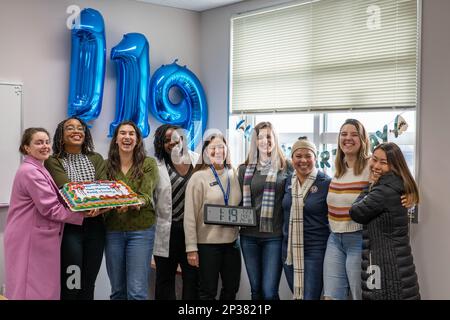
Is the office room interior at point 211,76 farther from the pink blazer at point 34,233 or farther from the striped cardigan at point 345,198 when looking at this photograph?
the pink blazer at point 34,233

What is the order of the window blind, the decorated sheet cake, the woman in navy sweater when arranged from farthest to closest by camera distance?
the window blind
the woman in navy sweater
the decorated sheet cake

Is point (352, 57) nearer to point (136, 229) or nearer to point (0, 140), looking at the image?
point (136, 229)

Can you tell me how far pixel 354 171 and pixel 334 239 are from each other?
0.40 m

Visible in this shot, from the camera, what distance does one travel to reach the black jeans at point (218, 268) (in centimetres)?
323

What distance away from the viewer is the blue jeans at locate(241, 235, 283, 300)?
3238mm

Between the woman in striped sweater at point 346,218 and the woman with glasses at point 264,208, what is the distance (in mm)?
315

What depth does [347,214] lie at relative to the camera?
2.99m

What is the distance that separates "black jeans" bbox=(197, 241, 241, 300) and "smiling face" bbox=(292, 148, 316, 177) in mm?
612

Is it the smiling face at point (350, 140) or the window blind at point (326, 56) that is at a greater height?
the window blind at point (326, 56)

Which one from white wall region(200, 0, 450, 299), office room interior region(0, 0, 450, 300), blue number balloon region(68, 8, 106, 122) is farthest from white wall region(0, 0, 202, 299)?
white wall region(200, 0, 450, 299)

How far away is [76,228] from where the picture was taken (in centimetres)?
314

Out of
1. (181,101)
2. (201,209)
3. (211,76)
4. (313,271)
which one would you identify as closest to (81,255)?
(201,209)

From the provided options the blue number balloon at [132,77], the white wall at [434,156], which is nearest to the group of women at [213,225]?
the white wall at [434,156]

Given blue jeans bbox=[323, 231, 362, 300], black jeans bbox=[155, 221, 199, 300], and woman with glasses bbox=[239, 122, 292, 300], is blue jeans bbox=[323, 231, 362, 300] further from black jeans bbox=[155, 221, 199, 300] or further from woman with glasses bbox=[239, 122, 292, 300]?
black jeans bbox=[155, 221, 199, 300]
